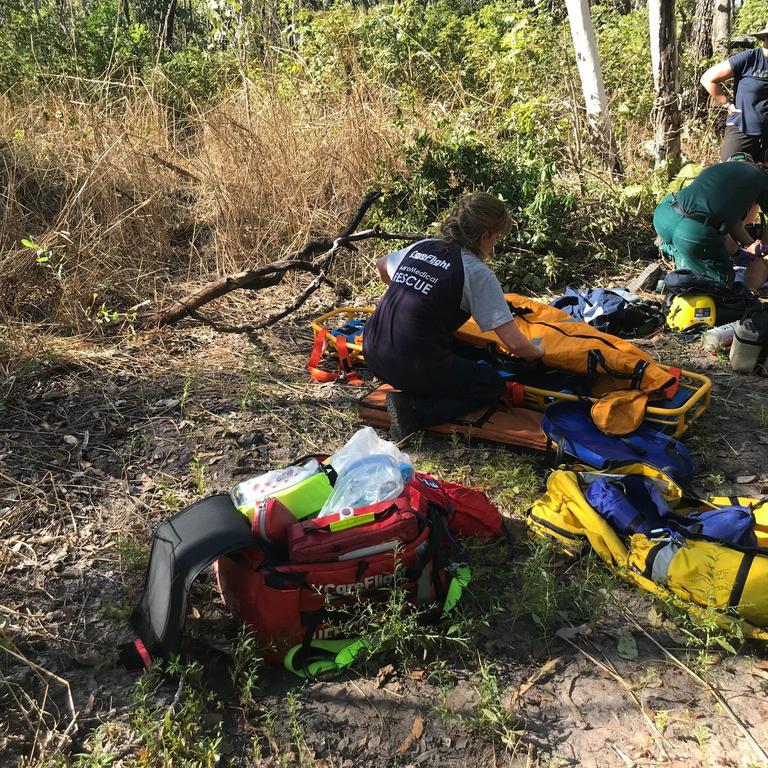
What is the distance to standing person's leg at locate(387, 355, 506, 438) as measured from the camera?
11.9 ft

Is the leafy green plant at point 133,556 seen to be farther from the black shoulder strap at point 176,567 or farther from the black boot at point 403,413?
the black boot at point 403,413

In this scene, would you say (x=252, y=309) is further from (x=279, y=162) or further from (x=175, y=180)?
(x=175, y=180)

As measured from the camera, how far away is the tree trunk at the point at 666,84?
6035 millimetres

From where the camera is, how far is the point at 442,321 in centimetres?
351

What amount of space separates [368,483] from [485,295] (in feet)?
4.25

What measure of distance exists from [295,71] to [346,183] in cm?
168

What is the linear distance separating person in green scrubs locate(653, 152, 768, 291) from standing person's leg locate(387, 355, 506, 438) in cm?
233

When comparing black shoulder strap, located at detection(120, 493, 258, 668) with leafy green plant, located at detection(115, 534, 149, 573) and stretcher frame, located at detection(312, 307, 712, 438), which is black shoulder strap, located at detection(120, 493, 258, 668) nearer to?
leafy green plant, located at detection(115, 534, 149, 573)

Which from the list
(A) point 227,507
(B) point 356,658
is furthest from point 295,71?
(B) point 356,658

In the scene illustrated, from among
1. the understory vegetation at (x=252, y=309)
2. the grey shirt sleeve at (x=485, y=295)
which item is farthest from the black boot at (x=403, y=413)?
the grey shirt sleeve at (x=485, y=295)

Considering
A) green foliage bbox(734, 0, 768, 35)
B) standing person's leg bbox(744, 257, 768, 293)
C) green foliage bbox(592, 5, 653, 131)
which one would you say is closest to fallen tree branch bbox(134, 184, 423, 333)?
standing person's leg bbox(744, 257, 768, 293)

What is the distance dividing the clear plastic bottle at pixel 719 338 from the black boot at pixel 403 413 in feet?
7.26

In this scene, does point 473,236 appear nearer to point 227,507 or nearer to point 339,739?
point 227,507

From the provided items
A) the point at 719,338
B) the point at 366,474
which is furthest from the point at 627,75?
the point at 366,474
